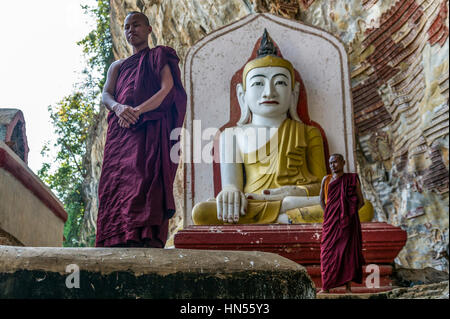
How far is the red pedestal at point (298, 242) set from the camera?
3996 mm

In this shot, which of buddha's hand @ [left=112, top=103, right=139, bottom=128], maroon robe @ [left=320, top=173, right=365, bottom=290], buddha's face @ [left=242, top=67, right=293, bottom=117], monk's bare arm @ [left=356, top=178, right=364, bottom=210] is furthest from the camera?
buddha's face @ [left=242, top=67, right=293, bottom=117]

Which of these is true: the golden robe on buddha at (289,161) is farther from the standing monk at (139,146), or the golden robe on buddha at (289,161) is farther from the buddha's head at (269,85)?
the standing monk at (139,146)

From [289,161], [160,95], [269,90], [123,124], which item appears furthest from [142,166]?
[269,90]

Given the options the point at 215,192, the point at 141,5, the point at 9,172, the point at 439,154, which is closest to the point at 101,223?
the point at 9,172

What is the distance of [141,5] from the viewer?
1177 centimetres

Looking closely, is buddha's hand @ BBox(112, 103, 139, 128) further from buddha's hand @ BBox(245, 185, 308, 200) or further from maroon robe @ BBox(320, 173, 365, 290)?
buddha's hand @ BBox(245, 185, 308, 200)

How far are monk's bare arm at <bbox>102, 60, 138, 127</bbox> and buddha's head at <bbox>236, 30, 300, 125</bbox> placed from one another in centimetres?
178

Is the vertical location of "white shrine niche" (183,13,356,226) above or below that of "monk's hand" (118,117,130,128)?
above

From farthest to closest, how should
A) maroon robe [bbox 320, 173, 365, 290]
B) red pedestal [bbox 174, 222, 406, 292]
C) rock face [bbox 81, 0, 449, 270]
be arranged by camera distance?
rock face [bbox 81, 0, 449, 270] → red pedestal [bbox 174, 222, 406, 292] → maroon robe [bbox 320, 173, 365, 290]

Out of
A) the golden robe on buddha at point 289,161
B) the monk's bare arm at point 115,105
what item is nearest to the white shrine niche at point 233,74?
the golden robe on buddha at point 289,161

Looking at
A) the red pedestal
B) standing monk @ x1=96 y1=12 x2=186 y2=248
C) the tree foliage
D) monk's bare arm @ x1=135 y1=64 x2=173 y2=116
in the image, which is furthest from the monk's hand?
the tree foliage

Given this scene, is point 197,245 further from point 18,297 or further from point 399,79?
point 399,79

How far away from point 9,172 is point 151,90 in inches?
43.8

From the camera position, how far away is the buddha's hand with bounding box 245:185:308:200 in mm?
4902
